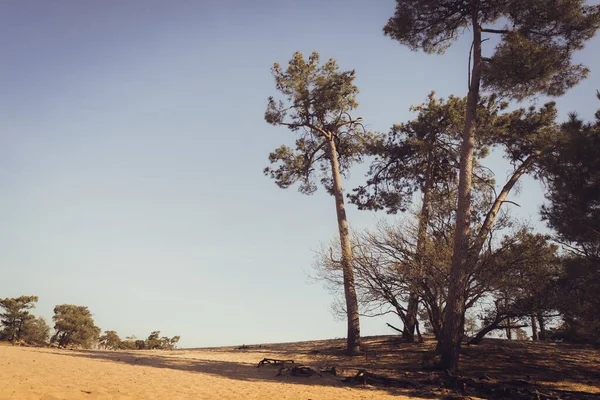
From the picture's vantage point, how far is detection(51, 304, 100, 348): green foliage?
39.9m

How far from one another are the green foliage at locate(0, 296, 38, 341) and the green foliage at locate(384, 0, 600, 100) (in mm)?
44971

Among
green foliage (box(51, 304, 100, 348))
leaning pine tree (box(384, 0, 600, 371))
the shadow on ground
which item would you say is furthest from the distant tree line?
leaning pine tree (box(384, 0, 600, 371))

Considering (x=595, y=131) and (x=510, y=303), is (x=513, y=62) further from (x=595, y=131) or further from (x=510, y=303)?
(x=510, y=303)

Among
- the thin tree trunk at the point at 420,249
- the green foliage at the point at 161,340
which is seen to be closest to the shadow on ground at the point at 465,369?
the thin tree trunk at the point at 420,249

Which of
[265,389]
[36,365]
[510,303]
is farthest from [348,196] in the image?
[36,365]

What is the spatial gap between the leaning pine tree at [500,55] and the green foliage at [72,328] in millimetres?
40940

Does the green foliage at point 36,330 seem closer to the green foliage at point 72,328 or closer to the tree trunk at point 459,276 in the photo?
the green foliage at point 72,328

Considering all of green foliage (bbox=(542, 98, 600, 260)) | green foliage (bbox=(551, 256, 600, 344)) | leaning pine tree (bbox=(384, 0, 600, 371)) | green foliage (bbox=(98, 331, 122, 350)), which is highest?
leaning pine tree (bbox=(384, 0, 600, 371))

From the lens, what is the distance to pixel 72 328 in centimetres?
3988

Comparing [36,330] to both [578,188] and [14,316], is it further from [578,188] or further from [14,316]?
[578,188]

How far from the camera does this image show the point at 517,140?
57.9 ft

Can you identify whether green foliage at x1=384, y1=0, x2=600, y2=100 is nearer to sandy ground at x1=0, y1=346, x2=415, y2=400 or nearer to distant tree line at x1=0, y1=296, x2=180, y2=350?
sandy ground at x1=0, y1=346, x2=415, y2=400

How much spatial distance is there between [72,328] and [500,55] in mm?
45675

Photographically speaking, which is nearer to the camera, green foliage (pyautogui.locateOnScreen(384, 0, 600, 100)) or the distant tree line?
green foliage (pyautogui.locateOnScreen(384, 0, 600, 100))
